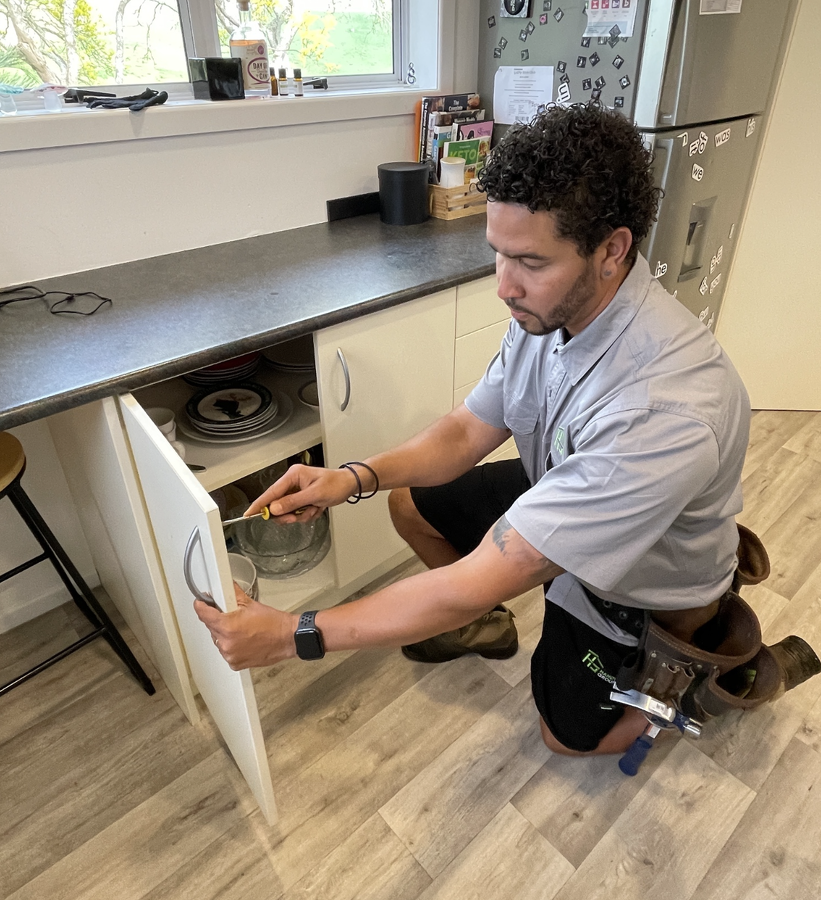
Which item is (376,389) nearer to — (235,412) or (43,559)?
(235,412)

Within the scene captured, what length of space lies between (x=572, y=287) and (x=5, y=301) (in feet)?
3.78

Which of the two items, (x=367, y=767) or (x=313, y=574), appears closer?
(x=367, y=767)

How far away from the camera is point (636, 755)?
1.30 m

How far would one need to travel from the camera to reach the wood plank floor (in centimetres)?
118

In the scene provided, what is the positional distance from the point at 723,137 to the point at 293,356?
1404 millimetres

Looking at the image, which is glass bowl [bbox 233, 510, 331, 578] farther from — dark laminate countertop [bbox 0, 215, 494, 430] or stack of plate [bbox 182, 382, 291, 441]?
dark laminate countertop [bbox 0, 215, 494, 430]

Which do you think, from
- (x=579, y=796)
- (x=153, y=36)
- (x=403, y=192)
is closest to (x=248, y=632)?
(x=579, y=796)

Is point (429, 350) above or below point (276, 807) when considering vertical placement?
above

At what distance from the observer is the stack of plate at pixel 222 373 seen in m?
1.51

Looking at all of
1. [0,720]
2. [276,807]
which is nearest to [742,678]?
[276,807]

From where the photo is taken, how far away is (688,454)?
2.78ft

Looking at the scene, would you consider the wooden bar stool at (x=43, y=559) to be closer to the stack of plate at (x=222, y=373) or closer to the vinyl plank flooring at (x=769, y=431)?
the stack of plate at (x=222, y=373)

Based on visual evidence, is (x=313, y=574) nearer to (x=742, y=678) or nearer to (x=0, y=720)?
(x=0, y=720)

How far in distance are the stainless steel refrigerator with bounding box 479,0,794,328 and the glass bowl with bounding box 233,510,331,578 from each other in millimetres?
1291
